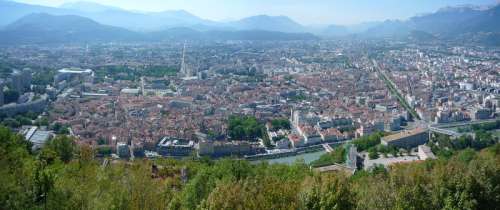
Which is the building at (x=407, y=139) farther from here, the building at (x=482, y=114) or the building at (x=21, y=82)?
the building at (x=21, y=82)

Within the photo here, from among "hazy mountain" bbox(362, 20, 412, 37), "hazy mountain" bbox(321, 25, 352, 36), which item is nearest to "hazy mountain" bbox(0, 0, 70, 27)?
"hazy mountain" bbox(321, 25, 352, 36)

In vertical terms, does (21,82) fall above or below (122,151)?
above

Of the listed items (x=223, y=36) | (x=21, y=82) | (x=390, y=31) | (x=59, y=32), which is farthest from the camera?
(x=390, y=31)

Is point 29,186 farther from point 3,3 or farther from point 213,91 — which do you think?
point 3,3

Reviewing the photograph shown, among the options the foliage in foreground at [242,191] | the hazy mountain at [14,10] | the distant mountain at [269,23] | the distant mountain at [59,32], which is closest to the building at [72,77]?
the foliage in foreground at [242,191]

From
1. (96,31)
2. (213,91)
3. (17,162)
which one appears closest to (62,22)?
(96,31)

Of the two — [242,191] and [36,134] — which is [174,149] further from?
[242,191]

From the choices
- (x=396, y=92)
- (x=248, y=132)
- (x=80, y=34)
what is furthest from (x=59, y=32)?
(x=248, y=132)

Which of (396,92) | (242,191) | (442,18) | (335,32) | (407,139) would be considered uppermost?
(442,18)
